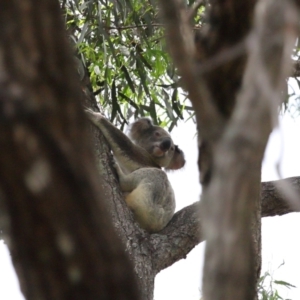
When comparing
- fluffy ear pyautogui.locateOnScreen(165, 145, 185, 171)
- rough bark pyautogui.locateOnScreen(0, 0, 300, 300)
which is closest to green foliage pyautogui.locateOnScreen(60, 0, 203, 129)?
fluffy ear pyautogui.locateOnScreen(165, 145, 185, 171)

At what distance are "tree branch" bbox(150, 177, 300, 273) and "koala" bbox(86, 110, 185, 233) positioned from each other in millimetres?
456

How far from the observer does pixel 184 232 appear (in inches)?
143

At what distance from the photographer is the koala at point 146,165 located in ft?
14.1

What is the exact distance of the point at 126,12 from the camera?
15.1 feet

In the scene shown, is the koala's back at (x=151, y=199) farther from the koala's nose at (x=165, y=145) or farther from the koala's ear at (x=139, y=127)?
the koala's ear at (x=139, y=127)

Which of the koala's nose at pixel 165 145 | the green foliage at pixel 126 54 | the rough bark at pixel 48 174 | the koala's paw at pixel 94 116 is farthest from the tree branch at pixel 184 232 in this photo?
the rough bark at pixel 48 174

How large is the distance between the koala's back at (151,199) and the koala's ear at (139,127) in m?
0.68

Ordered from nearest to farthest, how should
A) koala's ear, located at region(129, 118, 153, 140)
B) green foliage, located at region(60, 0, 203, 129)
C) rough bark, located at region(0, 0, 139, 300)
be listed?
rough bark, located at region(0, 0, 139, 300)
green foliage, located at region(60, 0, 203, 129)
koala's ear, located at region(129, 118, 153, 140)

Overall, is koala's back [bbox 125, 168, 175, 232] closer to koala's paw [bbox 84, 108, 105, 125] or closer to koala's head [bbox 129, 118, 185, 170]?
koala's head [bbox 129, 118, 185, 170]

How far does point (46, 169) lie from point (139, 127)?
435cm

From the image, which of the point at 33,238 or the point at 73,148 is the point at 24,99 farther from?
the point at 33,238

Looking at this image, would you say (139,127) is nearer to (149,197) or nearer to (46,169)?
(149,197)

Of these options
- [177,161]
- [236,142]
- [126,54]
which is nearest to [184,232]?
[126,54]

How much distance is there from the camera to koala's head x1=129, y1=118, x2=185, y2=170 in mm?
5387
